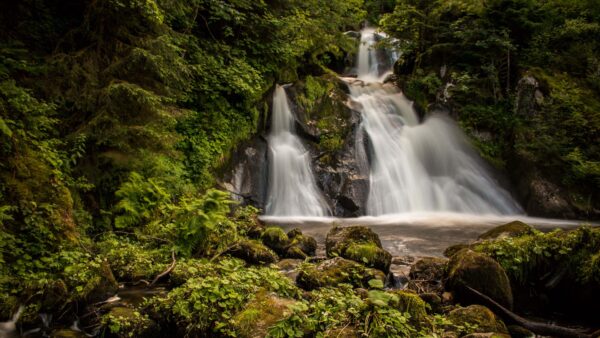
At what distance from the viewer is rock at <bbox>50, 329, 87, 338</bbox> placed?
351 cm

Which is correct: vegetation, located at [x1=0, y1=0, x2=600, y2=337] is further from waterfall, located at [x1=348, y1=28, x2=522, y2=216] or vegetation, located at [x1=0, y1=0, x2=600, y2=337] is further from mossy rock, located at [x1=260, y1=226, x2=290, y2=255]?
waterfall, located at [x1=348, y1=28, x2=522, y2=216]

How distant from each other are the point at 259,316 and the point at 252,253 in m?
2.70

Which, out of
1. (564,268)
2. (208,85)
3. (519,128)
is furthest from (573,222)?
(208,85)

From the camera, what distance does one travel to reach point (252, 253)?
602cm

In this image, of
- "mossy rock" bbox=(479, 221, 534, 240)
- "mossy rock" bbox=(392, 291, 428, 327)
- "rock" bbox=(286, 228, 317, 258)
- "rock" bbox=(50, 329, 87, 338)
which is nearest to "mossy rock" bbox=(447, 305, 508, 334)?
"mossy rock" bbox=(392, 291, 428, 327)

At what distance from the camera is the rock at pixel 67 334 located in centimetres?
351

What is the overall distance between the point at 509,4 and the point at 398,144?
723 centimetres

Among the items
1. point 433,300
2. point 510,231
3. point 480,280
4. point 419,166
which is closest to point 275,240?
point 433,300

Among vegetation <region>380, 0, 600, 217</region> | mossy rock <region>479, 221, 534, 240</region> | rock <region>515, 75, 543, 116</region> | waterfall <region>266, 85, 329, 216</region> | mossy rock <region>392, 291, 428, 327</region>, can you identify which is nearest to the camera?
mossy rock <region>392, 291, 428, 327</region>

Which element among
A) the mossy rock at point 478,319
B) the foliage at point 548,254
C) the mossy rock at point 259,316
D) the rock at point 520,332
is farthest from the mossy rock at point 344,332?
the foliage at point 548,254

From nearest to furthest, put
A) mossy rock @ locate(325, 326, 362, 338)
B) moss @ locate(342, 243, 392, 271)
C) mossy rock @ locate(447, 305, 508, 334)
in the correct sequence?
1. mossy rock @ locate(325, 326, 362, 338)
2. mossy rock @ locate(447, 305, 508, 334)
3. moss @ locate(342, 243, 392, 271)

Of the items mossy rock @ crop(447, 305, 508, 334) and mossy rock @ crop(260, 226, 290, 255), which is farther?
mossy rock @ crop(260, 226, 290, 255)

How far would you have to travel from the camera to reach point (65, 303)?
3773mm

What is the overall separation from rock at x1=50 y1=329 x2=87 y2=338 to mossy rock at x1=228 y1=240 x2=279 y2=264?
8.36 ft
